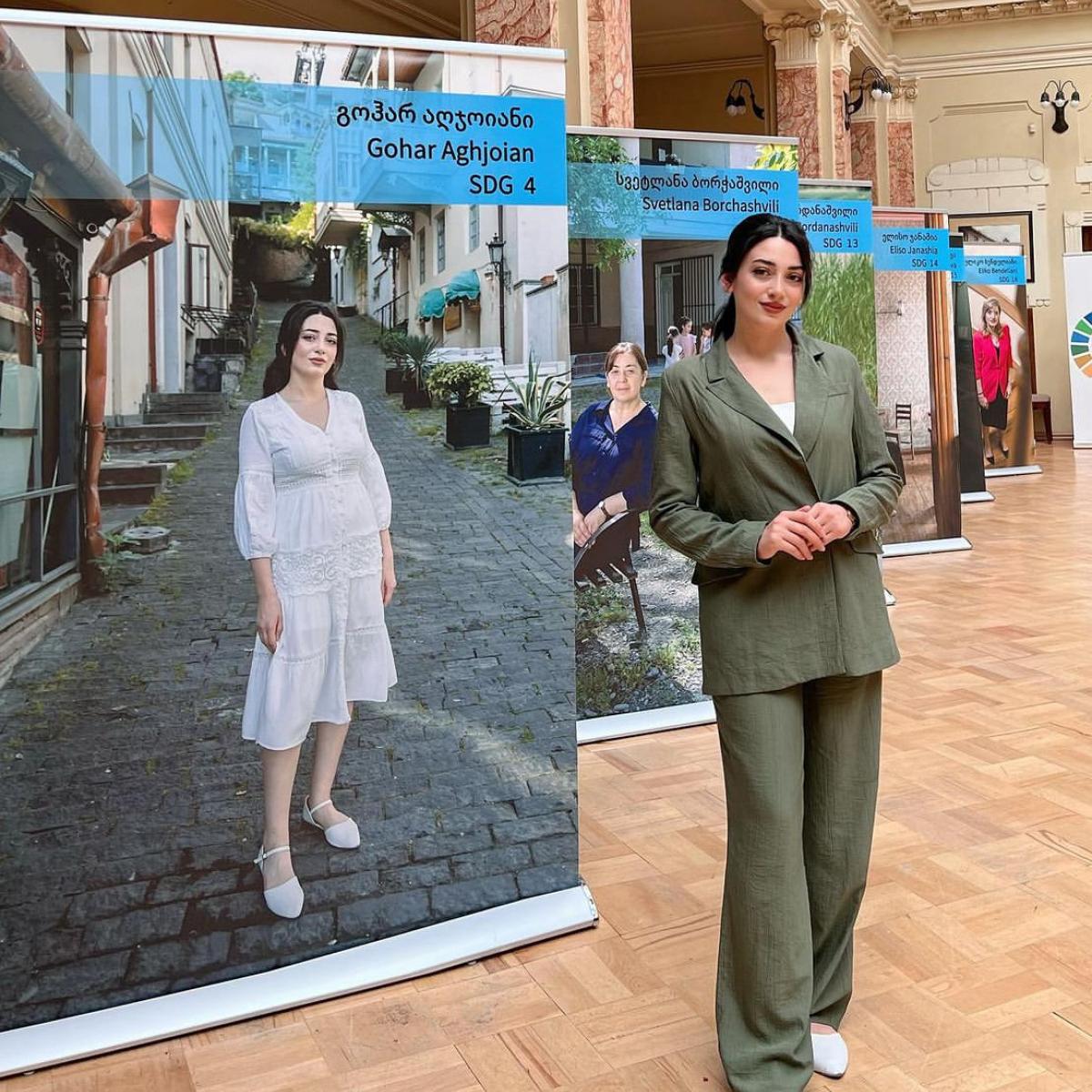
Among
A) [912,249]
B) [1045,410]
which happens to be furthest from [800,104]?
[1045,410]

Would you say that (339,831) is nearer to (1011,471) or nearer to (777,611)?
(777,611)

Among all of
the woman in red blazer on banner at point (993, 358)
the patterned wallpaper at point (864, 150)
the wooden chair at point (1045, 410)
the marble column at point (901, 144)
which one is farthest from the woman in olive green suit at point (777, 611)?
the wooden chair at point (1045, 410)

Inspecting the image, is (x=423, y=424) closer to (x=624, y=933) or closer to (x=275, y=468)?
(x=275, y=468)

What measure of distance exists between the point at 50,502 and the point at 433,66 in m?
1.43

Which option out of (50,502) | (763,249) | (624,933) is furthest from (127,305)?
(624,933)

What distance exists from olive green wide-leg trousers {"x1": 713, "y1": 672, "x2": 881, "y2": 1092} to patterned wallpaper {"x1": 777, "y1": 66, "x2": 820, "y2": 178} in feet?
43.9

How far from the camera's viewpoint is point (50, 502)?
2525 millimetres

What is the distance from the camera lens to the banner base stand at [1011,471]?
15.0m

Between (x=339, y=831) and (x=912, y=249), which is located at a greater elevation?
(x=912, y=249)

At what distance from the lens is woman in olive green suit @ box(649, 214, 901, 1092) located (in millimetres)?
2291

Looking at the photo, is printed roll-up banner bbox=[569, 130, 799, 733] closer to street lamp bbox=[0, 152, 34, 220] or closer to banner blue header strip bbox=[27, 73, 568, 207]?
banner blue header strip bbox=[27, 73, 568, 207]

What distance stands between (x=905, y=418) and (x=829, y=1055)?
25.9 feet

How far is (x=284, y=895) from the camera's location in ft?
9.23

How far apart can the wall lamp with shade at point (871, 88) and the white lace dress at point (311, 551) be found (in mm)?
14848
